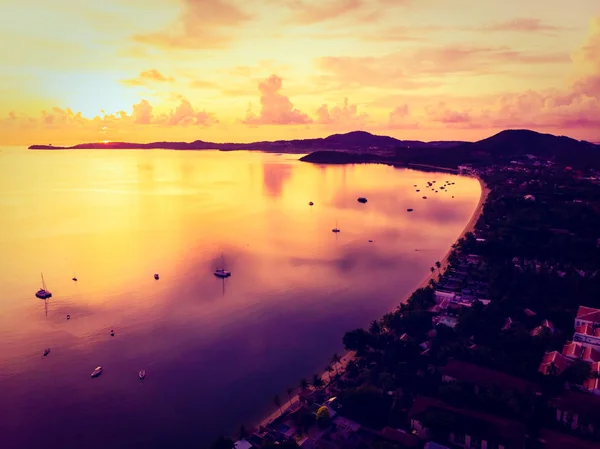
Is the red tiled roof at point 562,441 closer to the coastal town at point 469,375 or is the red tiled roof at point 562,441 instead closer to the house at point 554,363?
the coastal town at point 469,375

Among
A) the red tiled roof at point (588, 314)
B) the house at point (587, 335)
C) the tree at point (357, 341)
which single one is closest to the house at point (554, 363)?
the house at point (587, 335)

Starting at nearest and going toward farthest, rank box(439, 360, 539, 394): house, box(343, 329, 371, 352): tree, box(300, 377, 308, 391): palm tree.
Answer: box(439, 360, 539, 394): house, box(300, 377, 308, 391): palm tree, box(343, 329, 371, 352): tree

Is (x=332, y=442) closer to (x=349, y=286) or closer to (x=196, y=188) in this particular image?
(x=349, y=286)

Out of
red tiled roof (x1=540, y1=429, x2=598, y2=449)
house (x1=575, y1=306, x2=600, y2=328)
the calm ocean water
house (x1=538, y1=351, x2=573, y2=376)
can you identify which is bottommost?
the calm ocean water

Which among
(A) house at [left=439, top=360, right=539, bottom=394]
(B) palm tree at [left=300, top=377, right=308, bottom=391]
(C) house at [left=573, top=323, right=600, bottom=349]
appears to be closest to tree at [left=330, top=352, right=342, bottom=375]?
(B) palm tree at [left=300, top=377, right=308, bottom=391]

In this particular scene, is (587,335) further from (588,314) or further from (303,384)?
(303,384)

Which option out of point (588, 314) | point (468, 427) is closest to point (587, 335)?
point (588, 314)

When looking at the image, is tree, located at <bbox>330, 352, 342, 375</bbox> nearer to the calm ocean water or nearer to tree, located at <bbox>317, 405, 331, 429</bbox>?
the calm ocean water
